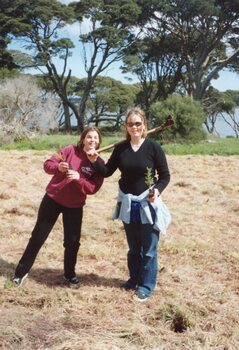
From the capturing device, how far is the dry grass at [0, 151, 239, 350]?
3.01 metres

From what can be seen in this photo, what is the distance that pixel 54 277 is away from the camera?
164 inches

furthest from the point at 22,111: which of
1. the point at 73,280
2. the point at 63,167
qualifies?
the point at 63,167

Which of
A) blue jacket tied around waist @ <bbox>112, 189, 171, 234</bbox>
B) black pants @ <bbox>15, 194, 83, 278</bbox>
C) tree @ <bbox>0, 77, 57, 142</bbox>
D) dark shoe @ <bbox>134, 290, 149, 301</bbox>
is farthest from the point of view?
tree @ <bbox>0, 77, 57, 142</bbox>

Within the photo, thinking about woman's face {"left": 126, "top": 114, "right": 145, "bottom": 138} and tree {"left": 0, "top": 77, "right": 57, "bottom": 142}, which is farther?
tree {"left": 0, "top": 77, "right": 57, "bottom": 142}

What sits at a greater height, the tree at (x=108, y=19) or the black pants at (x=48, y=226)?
the tree at (x=108, y=19)

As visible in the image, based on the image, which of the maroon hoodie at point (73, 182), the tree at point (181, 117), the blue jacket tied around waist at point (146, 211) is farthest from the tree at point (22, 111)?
the blue jacket tied around waist at point (146, 211)

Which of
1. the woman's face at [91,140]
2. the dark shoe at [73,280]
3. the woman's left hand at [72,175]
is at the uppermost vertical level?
the woman's face at [91,140]

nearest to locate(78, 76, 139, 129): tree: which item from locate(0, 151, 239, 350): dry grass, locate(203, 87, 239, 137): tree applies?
locate(203, 87, 239, 137): tree

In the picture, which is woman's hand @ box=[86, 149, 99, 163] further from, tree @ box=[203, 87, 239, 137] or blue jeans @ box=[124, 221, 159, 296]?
tree @ box=[203, 87, 239, 137]

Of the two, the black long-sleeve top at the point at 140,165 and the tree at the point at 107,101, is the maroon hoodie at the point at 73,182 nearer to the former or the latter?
the black long-sleeve top at the point at 140,165

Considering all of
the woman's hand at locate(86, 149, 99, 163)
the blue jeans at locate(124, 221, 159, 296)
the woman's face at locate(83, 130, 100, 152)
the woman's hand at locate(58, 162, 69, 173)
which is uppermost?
the woman's face at locate(83, 130, 100, 152)

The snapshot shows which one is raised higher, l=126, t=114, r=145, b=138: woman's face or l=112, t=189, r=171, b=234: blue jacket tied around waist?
l=126, t=114, r=145, b=138: woman's face

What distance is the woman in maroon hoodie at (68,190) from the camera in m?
3.64

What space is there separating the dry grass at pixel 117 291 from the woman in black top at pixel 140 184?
1.04 ft
